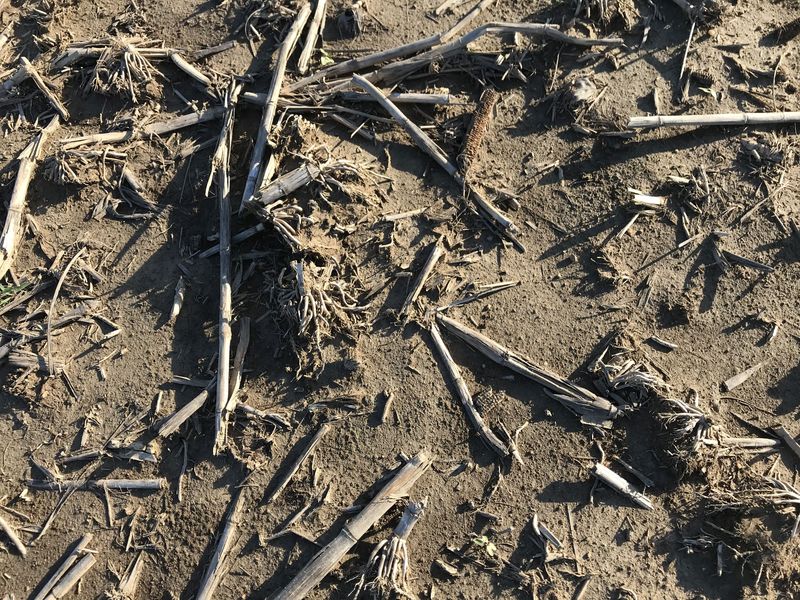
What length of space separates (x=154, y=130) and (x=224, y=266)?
1217 mm

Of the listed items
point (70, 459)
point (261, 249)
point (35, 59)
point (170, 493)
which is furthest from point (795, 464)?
point (35, 59)

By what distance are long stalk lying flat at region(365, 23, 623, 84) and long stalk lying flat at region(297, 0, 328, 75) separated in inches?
18.8

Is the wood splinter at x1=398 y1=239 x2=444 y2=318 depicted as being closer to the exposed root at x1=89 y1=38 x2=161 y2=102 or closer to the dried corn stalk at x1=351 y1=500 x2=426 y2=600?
the dried corn stalk at x1=351 y1=500 x2=426 y2=600

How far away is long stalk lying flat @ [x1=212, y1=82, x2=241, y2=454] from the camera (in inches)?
161

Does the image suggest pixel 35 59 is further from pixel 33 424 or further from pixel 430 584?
pixel 430 584

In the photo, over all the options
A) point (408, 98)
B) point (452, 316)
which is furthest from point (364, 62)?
point (452, 316)

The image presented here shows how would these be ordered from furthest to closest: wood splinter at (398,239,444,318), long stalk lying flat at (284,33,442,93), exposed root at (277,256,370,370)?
long stalk lying flat at (284,33,442,93), wood splinter at (398,239,444,318), exposed root at (277,256,370,370)

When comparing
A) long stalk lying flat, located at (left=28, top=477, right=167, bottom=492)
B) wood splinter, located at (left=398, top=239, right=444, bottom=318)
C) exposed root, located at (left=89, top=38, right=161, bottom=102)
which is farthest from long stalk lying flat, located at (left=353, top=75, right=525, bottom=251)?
long stalk lying flat, located at (left=28, top=477, right=167, bottom=492)

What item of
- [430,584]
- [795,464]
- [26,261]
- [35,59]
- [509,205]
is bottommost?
[430,584]

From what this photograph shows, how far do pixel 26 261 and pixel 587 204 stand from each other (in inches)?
162

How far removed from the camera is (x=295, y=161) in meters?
4.27

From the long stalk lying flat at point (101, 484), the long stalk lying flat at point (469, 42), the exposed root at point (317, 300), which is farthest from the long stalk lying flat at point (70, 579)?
the long stalk lying flat at point (469, 42)

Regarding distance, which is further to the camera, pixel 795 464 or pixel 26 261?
pixel 26 261

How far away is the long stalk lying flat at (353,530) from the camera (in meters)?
3.92
